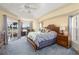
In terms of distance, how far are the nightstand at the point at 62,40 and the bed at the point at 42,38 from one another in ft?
0.28

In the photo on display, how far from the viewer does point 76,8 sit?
216 cm

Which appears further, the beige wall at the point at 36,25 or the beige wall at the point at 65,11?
the beige wall at the point at 36,25

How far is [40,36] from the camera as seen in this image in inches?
89.0

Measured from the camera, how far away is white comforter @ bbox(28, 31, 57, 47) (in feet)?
7.37

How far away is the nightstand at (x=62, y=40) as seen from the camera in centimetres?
226

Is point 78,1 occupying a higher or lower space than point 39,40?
higher

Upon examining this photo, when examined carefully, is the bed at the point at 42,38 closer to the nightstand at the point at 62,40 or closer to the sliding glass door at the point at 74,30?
the nightstand at the point at 62,40

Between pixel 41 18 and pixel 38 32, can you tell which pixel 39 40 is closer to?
pixel 38 32

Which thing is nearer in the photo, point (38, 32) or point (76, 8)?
point (76, 8)

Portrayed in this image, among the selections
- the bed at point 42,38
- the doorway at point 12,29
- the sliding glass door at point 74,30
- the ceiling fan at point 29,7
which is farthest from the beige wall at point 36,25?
the sliding glass door at point 74,30

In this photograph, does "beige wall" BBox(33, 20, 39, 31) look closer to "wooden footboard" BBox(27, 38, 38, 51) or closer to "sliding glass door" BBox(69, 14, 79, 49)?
"wooden footboard" BBox(27, 38, 38, 51)

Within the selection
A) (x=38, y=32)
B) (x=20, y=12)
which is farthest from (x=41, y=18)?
(x=20, y=12)

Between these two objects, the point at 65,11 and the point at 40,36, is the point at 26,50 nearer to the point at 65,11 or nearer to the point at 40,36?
the point at 40,36

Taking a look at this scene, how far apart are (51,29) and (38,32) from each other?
0.29 m
